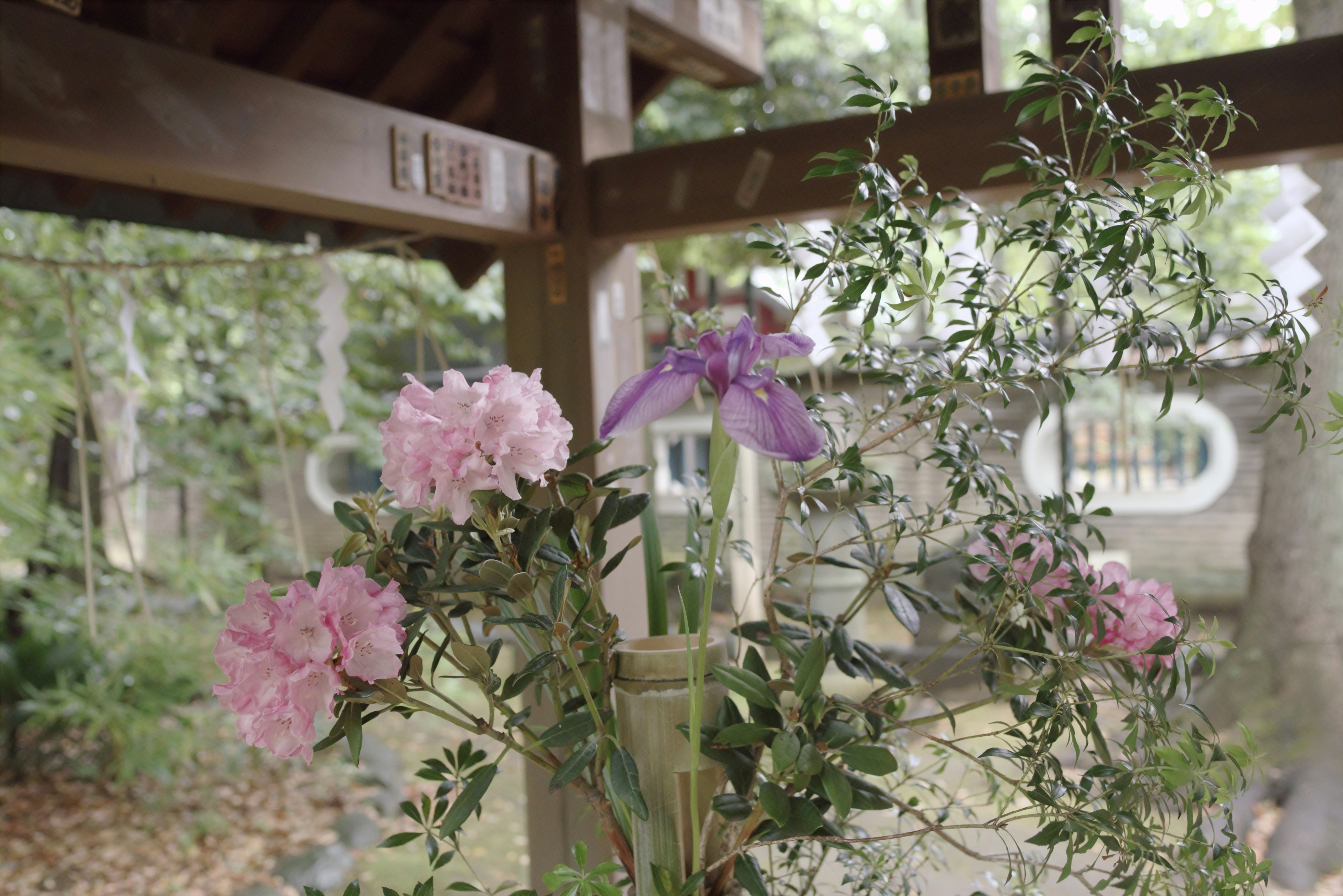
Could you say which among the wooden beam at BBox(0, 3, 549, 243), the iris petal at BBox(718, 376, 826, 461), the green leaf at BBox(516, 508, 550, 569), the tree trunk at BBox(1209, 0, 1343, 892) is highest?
the wooden beam at BBox(0, 3, 549, 243)

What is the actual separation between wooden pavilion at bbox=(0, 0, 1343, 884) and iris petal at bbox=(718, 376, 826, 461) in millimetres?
→ 827

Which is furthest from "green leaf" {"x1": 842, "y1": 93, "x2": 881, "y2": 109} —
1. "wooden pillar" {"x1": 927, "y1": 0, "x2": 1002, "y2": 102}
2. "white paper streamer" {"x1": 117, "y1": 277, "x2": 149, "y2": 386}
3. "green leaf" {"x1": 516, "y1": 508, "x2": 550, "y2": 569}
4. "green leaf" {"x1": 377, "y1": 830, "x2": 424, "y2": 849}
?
"white paper streamer" {"x1": 117, "y1": 277, "x2": 149, "y2": 386}

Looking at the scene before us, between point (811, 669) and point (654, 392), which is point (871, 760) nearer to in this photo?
point (811, 669)

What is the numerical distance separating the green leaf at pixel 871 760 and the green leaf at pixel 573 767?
24cm

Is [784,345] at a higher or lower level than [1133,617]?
higher

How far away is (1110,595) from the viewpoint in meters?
1.00

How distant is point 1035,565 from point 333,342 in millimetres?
1793

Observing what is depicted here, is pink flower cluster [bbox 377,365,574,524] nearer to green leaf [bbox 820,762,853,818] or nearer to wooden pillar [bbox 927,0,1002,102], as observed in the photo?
green leaf [bbox 820,762,853,818]

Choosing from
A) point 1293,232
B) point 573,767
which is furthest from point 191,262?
point 1293,232

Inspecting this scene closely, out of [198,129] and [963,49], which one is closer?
[198,129]

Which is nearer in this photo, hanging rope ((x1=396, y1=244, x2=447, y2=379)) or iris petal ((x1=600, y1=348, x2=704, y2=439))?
iris petal ((x1=600, y1=348, x2=704, y2=439))

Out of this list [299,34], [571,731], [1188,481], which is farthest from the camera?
[1188,481]

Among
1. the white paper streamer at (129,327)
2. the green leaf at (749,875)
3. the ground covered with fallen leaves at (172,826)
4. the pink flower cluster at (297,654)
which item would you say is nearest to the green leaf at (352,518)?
the pink flower cluster at (297,654)

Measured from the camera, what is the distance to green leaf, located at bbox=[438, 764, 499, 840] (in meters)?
0.91
